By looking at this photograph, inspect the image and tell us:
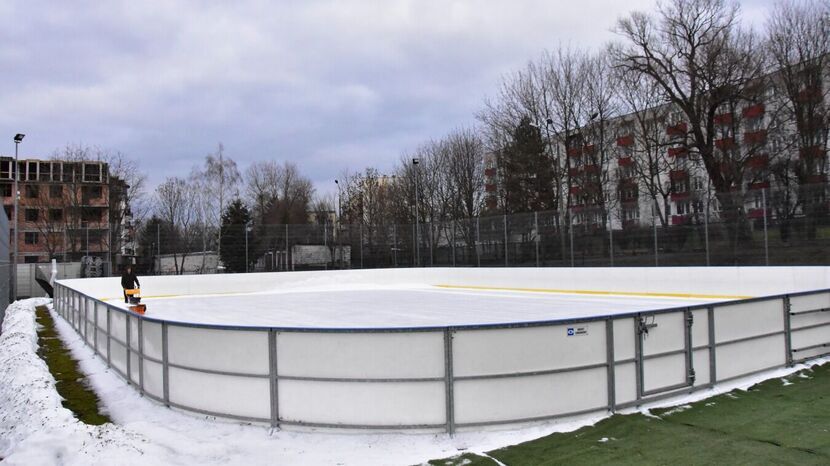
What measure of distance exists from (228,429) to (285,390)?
737mm

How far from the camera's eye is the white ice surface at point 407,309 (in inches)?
552

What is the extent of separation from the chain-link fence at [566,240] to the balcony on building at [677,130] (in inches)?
476

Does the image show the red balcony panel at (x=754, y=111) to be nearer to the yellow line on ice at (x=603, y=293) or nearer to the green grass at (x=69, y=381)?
the yellow line on ice at (x=603, y=293)

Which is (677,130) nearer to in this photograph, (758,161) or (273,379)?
(758,161)

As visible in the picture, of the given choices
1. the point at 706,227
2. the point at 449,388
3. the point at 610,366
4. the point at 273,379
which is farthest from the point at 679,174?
the point at 273,379

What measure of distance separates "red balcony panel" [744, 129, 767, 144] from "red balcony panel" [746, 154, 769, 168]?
2.50 ft

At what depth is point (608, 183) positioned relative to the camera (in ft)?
120

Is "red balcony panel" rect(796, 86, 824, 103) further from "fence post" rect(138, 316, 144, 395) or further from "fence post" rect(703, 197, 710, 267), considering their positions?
"fence post" rect(138, 316, 144, 395)

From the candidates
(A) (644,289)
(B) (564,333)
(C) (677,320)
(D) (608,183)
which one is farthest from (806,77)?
(B) (564,333)

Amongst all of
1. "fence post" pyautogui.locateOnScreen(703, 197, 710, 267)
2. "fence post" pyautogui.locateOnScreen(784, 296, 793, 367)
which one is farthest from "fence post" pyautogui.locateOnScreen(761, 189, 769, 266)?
"fence post" pyautogui.locateOnScreen(784, 296, 793, 367)

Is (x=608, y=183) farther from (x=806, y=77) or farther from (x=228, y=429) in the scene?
(x=228, y=429)

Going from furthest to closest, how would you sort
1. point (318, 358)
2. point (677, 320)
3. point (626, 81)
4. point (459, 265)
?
1. point (626, 81)
2. point (459, 265)
3. point (677, 320)
4. point (318, 358)

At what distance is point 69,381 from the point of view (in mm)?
9180

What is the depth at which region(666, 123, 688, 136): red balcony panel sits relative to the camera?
31.8 meters
